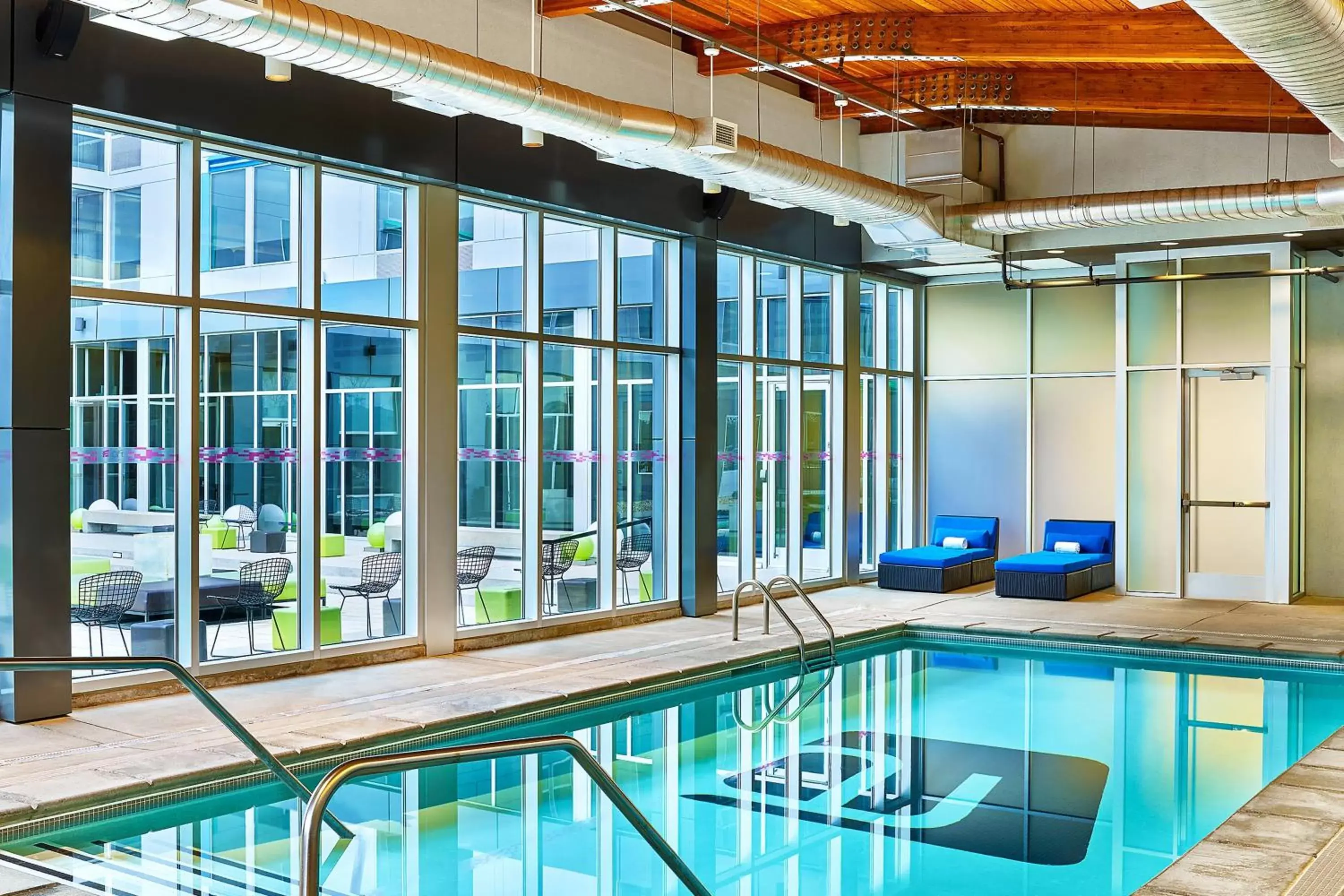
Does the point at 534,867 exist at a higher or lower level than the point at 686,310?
lower

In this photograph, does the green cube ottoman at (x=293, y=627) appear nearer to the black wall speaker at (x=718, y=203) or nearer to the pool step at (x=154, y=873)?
the pool step at (x=154, y=873)

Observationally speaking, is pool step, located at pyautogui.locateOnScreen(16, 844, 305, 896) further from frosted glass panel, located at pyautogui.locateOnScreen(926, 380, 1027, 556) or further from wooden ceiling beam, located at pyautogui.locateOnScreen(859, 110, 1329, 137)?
frosted glass panel, located at pyautogui.locateOnScreen(926, 380, 1027, 556)

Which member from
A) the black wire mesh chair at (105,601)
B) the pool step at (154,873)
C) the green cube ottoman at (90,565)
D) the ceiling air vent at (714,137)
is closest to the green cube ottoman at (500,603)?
the black wire mesh chair at (105,601)

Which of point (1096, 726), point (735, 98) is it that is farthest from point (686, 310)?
point (1096, 726)

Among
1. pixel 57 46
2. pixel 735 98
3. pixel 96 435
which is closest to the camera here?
pixel 57 46

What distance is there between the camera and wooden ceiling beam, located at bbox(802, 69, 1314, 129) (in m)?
10.6

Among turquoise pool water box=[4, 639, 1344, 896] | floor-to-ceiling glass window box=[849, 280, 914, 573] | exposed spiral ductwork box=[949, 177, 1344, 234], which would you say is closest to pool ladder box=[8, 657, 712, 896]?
turquoise pool water box=[4, 639, 1344, 896]

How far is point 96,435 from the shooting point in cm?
746

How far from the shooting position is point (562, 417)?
10594 millimetres

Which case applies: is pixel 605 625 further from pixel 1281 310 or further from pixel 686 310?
pixel 1281 310

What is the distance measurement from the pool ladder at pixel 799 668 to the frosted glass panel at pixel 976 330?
5.26 m

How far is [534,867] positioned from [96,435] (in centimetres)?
395

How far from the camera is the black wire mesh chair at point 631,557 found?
11242 mm

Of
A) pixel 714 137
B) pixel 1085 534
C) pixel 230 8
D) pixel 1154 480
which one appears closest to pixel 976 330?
pixel 1085 534
